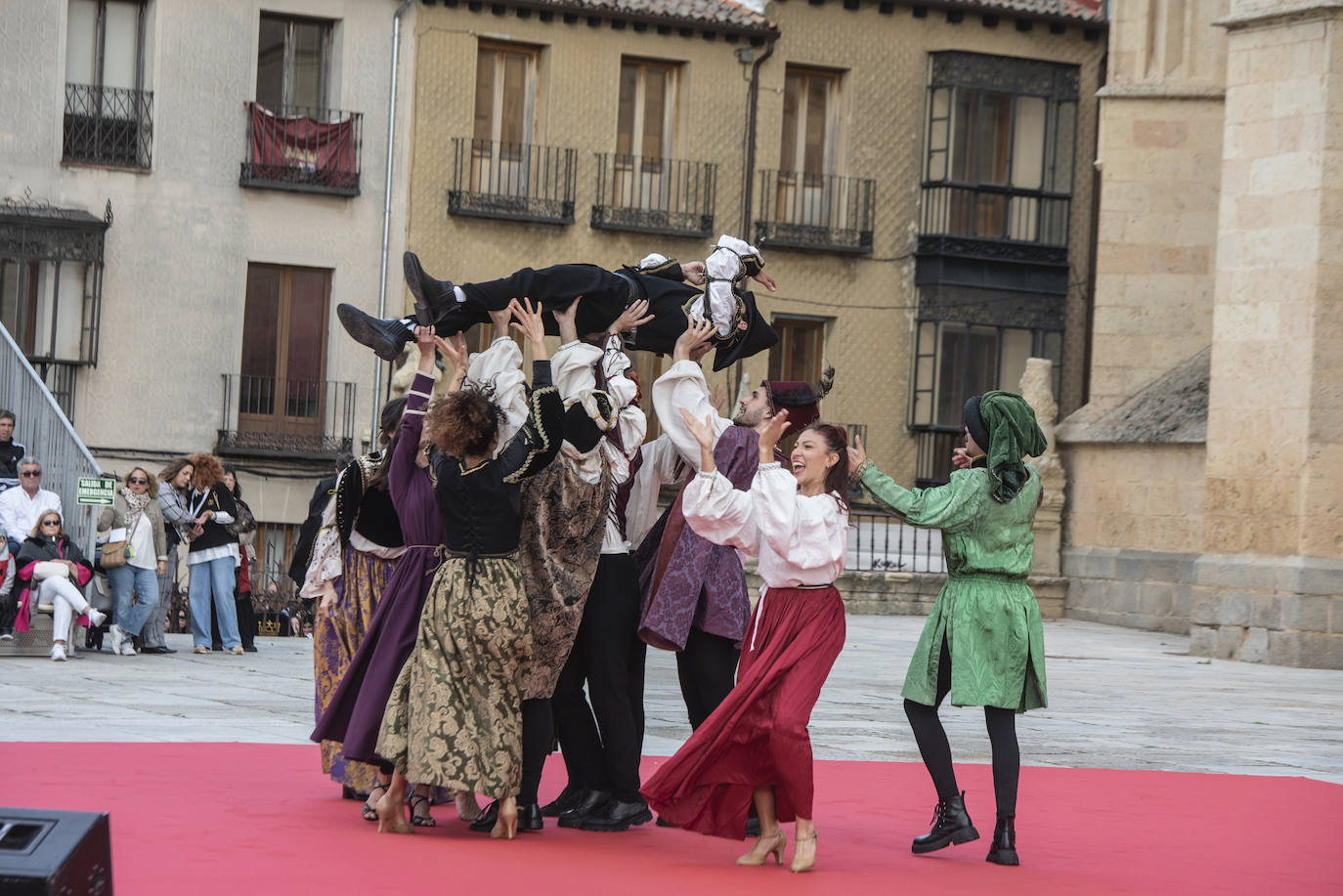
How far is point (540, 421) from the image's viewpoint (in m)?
6.97

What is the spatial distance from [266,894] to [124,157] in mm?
20639

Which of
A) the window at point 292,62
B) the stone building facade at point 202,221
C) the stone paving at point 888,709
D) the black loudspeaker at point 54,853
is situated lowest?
the stone paving at point 888,709

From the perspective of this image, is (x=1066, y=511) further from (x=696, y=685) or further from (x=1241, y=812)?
(x=696, y=685)

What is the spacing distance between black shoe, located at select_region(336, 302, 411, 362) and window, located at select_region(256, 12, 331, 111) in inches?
731

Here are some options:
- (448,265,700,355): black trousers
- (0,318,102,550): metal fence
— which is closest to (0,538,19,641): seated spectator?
(0,318,102,550): metal fence

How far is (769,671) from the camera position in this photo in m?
6.68

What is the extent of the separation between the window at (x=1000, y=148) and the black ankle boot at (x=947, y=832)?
21397mm

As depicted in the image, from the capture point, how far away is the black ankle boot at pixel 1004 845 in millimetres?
6934

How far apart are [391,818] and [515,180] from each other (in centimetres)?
2010

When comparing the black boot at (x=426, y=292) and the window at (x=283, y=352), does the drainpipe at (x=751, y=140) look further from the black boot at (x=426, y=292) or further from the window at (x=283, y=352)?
the black boot at (x=426, y=292)

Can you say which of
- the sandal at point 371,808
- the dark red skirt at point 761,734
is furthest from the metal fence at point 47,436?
the dark red skirt at point 761,734

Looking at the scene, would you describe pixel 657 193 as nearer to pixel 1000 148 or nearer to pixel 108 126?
pixel 1000 148

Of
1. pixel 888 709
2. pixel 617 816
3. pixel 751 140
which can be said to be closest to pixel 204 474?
pixel 888 709

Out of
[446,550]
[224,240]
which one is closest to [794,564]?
[446,550]
